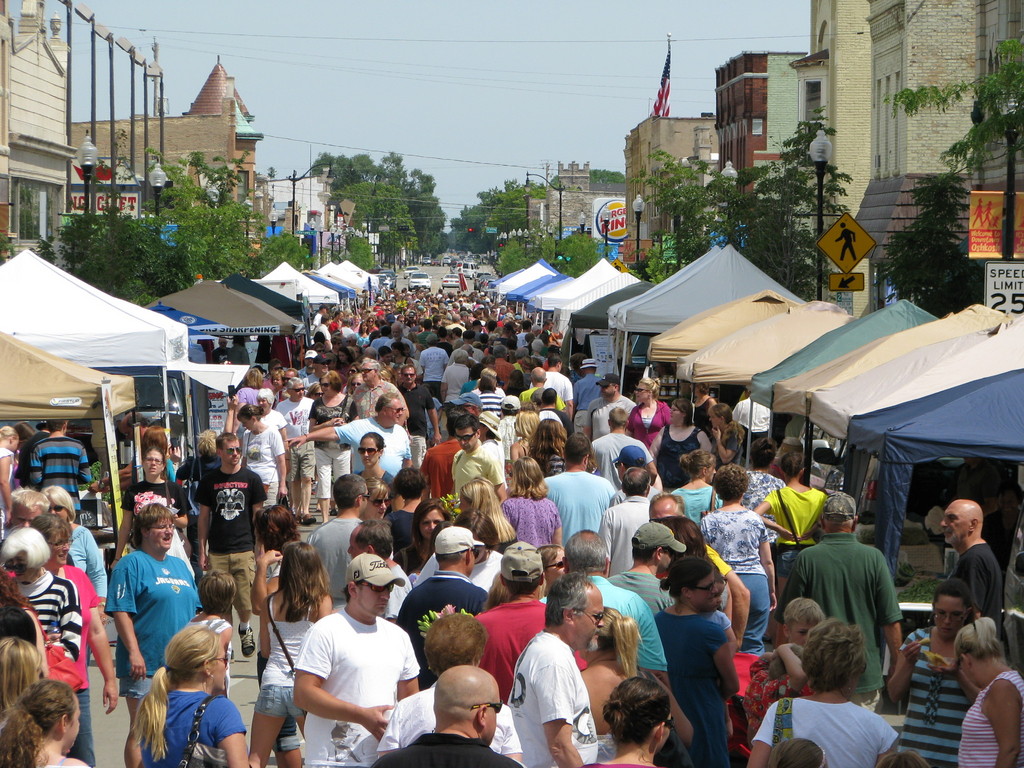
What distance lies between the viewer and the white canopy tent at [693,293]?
2123cm

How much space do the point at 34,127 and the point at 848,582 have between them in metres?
40.5

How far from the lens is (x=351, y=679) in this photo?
5.92 meters

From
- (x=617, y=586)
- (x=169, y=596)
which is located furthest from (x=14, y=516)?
(x=617, y=586)

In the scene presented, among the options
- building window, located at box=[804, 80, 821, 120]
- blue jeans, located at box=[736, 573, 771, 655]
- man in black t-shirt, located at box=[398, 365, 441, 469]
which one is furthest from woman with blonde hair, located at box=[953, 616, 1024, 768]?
building window, located at box=[804, 80, 821, 120]

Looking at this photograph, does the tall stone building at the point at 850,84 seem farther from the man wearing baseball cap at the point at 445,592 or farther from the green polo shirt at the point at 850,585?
the man wearing baseball cap at the point at 445,592

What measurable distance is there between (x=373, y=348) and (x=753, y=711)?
67.5ft

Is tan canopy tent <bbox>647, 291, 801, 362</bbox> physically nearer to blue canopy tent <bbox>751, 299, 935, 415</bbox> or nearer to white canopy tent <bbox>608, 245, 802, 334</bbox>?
white canopy tent <bbox>608, 245, 802, 334</bbox>

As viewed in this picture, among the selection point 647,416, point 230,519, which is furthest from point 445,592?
point 647,416

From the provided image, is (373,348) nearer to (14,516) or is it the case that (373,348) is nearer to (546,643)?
(14,516)

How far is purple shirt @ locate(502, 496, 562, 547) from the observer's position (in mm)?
9523

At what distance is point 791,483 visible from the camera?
10.1 m

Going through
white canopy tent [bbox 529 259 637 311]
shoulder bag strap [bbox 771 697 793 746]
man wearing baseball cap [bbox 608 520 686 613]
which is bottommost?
shoulder bag strap [bbox 771 697 793 746]

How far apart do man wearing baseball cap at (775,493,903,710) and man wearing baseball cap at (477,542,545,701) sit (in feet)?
6.40

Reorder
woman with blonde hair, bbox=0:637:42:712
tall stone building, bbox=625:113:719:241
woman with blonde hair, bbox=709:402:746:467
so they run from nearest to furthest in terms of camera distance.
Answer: woman with blonde hair, bbox=0:637:42:712
woman with blonde hair, bbox=709:402:746:467
tall stone building, bbox=625:113:719:241
